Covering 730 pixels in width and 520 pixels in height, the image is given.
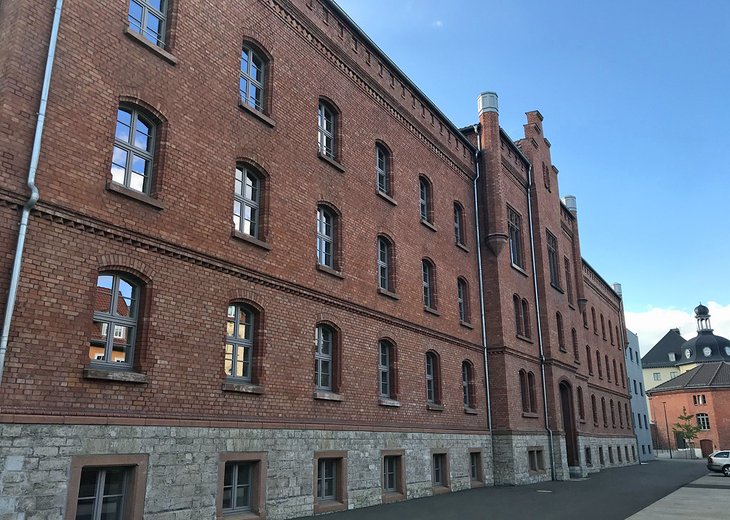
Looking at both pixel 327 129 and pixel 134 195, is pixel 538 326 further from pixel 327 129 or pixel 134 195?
pixel 134 195

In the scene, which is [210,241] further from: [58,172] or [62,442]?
[62,442]

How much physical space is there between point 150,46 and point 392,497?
496 inches

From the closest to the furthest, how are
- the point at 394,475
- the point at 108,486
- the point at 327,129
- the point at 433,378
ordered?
the point at 108,486 < the point at 394,475 < the point at 327,129 < the point at 433,378

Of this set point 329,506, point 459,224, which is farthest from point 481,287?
point 329,506

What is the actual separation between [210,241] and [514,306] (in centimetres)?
1742

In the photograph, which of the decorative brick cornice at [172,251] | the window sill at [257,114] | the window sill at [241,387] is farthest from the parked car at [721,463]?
the window sill at [257,114]

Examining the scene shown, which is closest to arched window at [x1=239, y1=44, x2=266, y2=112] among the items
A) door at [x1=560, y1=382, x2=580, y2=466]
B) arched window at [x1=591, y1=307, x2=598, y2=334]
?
door at [x1=560, y1=382, x2=580, y2=466]

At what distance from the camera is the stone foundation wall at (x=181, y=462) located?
27.2 ft

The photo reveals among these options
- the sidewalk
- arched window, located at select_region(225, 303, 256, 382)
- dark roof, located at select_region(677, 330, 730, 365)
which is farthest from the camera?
dark roof, located at select_region(677, 330, 730, 365)

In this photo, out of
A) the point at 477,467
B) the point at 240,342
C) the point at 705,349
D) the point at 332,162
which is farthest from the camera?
the point at 705,349

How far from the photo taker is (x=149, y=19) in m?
12.0

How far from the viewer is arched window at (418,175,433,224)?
21.7 metres

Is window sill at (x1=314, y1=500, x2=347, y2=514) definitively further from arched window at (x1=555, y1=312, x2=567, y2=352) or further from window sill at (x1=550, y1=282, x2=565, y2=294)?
window sill at (x1=550, y1=282, x2=565, y2=294)

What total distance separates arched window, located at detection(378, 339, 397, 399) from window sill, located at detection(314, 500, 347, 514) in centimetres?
377
